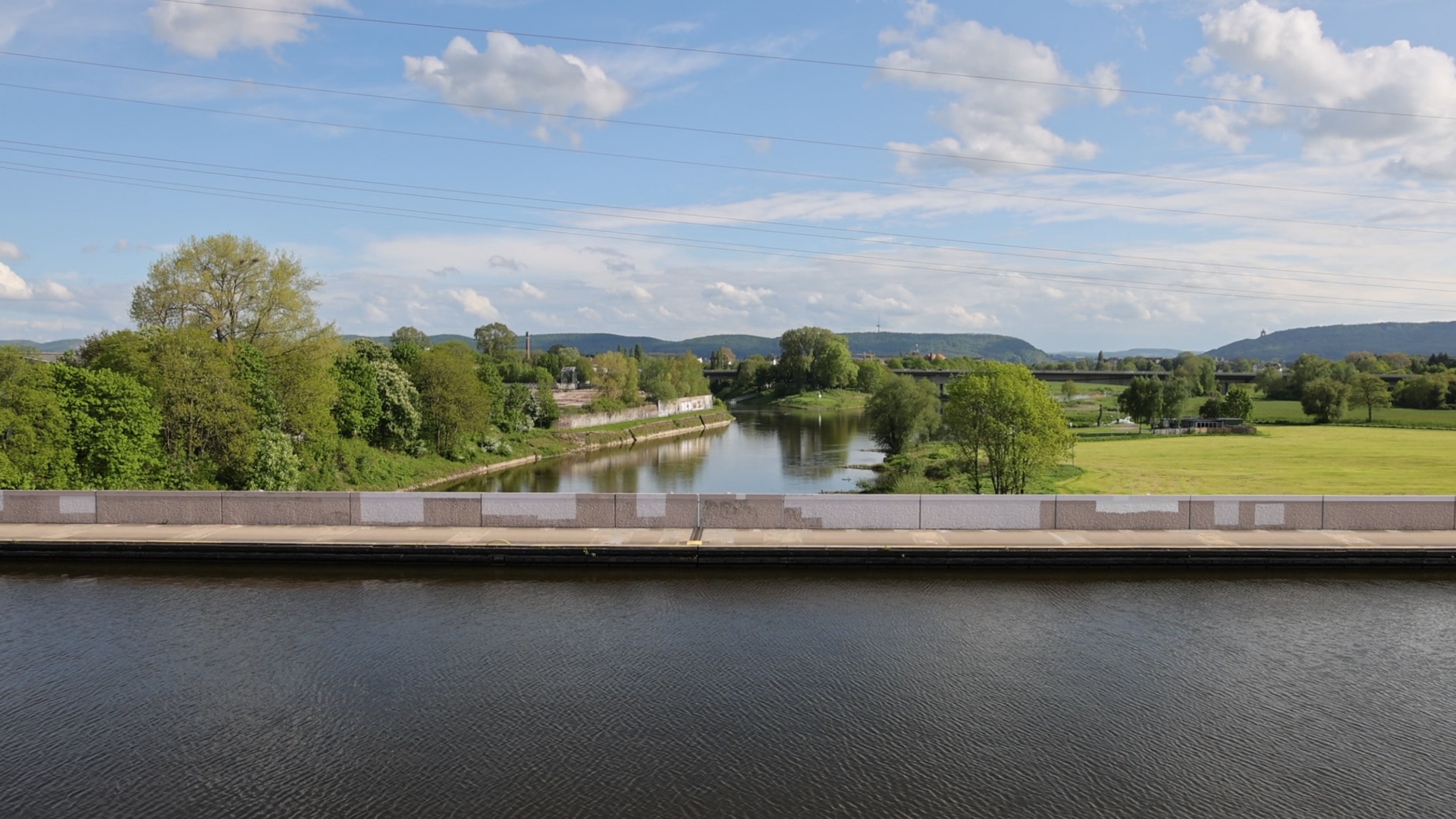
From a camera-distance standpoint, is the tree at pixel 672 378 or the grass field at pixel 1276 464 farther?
the tree at pixel 672 378

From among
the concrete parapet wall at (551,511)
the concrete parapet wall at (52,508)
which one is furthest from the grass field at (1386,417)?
the concrete parapet wall at (52,508)

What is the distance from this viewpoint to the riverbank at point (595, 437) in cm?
5788

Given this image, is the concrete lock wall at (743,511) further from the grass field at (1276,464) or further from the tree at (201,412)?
the grass field at (1276,464)

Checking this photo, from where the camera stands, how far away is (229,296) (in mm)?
44375

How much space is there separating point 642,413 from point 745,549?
8156 centimetres

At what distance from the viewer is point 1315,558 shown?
66.9 feet

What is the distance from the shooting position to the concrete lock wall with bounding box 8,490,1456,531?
72.0 feet

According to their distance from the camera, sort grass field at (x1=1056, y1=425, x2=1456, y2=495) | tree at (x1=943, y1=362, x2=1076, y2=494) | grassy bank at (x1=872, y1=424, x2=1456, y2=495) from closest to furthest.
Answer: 1. tree at (x1=943, y1=362, x2=1076, y2=494)
2. grass field at (x1=1056, y1=425, x2=1456, y2=495)
3. grassy bank at (x1=872, y1=424, x2=1456, y2=495)

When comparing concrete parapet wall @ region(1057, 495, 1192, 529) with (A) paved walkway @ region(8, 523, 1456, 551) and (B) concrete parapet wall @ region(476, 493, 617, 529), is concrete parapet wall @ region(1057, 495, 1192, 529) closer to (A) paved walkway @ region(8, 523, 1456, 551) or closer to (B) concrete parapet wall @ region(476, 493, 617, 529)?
(A) paved walkway @ region(8, 523, 1456, 551)

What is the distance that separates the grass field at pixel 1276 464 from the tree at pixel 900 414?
10.8 metres

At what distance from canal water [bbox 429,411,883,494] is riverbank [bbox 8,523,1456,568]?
15.0m

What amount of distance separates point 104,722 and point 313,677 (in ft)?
8.70

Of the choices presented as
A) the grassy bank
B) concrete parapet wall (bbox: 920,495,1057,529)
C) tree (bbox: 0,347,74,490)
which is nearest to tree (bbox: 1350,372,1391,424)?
the grassy bank

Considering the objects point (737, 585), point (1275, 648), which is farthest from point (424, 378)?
point (1275, 648)
